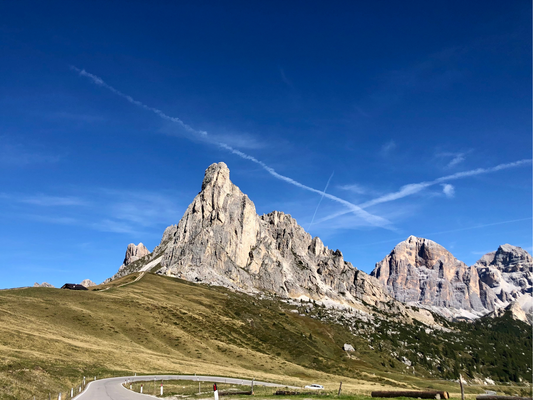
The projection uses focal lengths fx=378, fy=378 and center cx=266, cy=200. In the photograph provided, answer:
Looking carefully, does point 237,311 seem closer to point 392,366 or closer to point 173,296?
point 173,296

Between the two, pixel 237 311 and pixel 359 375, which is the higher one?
pixel 237 311

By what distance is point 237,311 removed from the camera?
610 feet

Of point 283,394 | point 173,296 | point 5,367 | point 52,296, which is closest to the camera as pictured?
point 283,394

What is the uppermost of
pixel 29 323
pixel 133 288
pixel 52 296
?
pixel 133 288

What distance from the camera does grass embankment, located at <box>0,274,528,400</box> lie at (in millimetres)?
60009

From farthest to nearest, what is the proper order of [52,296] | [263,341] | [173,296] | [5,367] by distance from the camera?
[173,296], [263,341], [52,296], [5,367]

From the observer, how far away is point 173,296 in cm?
18275

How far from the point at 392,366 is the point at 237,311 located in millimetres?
80110

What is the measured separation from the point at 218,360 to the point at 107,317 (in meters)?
40.0

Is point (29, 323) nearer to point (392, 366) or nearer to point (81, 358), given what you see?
point (81, 358)

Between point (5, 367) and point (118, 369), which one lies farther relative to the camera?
point (118, 369)

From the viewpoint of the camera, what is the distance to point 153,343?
10569cm

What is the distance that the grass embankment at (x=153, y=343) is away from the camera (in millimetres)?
60009

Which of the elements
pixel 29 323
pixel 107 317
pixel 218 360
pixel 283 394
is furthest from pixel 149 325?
pixel 283 394
